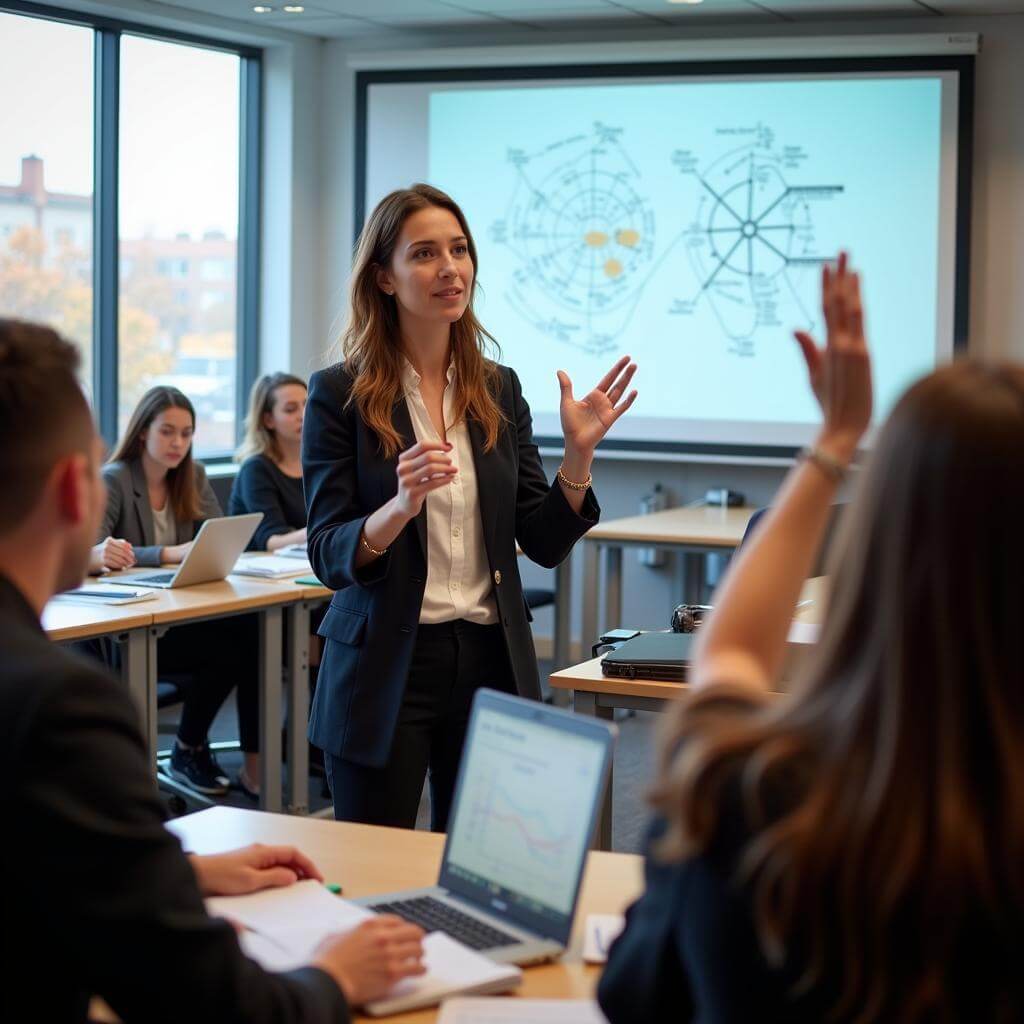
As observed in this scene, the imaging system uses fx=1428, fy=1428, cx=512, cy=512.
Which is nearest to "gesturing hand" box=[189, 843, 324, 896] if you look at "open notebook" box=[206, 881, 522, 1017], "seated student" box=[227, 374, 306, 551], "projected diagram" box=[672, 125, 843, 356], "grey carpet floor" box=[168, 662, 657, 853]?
"open notebook" box=[206, 881, 522, 1017]

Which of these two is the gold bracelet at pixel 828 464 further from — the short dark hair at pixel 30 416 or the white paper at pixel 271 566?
the white paper at pixel 271 566

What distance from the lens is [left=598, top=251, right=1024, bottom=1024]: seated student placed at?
911 mm

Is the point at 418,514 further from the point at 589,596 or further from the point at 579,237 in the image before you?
the point at 579,237

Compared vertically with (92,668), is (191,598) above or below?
below

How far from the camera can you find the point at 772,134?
6133 millimetres

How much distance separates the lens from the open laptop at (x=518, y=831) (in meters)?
1.53

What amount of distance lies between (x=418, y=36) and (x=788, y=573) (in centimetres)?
603

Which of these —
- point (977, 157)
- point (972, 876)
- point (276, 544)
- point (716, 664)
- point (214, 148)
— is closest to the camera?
point (972, 876)

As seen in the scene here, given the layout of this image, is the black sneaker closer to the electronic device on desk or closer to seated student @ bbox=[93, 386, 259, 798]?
seated student @ bbox=[93, 386, 259, 798]

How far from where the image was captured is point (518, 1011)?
4.83ft

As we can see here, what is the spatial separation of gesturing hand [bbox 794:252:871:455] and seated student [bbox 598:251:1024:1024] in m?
0.26

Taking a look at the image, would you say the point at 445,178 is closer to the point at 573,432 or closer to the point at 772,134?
the point at 772,134

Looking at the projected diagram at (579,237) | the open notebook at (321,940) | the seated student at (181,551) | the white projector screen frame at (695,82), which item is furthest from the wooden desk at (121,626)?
the projected diagram at (579,237)

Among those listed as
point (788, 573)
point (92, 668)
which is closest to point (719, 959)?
point (788, 573)
